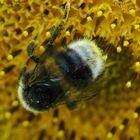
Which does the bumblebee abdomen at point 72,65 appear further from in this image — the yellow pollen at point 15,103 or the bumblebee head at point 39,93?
the yellow pollen at point 15,103

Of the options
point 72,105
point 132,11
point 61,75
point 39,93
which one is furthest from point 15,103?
point 132,11

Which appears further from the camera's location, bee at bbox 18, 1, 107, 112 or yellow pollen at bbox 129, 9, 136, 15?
yellow pollen at bbox 129, 9, 136, 15

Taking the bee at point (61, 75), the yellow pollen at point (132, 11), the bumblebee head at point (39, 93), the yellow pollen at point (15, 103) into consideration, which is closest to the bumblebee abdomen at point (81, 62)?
the bee at point (61, 75)

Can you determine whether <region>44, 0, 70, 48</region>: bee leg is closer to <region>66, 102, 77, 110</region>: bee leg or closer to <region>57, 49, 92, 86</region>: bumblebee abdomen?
<region>57, 49, 92, 86</region>: bumblebee abdomen

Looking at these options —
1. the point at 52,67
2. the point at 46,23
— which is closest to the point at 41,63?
the point at 52,67

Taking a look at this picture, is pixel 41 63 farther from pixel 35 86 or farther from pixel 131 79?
pixel 131 79

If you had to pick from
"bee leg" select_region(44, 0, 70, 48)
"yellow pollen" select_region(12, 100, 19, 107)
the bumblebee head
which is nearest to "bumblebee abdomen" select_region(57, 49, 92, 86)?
the bumblebee head

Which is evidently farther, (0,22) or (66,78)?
(0,22)

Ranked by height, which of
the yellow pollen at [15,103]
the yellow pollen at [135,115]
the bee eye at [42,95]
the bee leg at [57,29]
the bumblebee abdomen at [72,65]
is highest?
the bee leg at [57,29]
